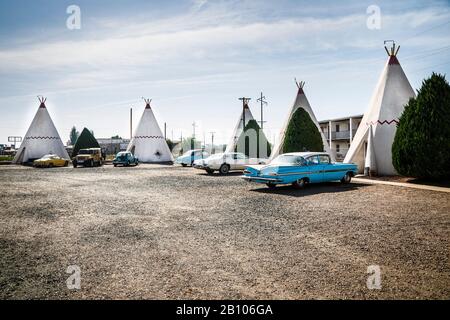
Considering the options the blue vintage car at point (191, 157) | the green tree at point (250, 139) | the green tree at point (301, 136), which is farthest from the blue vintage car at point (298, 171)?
the green tree at point (250, 139)

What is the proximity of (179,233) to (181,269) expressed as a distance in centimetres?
176

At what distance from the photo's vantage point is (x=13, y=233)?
19.5 feet

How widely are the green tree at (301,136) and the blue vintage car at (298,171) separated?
570 cm

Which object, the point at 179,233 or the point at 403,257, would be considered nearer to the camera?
the point at 403,257

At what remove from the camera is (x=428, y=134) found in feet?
39.1

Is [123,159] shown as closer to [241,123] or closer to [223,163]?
[241,123]

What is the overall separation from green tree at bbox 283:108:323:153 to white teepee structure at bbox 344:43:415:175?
218 centimetres

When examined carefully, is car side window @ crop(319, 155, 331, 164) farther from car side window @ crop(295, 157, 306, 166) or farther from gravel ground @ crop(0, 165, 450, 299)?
gravel ground @ crop(0, 165, 450, 299)

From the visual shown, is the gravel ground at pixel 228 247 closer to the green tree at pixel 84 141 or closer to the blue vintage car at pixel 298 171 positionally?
the blue vintage car at pixel 298 171

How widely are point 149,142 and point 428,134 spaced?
28.3 metres

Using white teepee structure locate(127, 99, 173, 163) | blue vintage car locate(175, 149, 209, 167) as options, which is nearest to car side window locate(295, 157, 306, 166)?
blue vintage car locate(175, 149, 209, 167)

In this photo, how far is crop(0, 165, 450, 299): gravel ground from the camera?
139 inches
